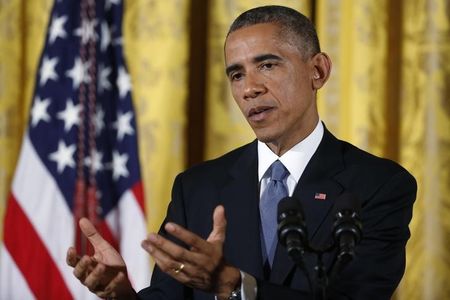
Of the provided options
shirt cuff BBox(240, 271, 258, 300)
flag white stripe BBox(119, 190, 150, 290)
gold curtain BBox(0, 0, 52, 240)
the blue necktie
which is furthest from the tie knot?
gold curtain BBox(0, 0, 52, 240)

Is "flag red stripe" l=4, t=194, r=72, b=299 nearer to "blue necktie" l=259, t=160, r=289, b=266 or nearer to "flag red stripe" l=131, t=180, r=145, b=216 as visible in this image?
"flag red stripe" l=131, t=180, r=145, b=216

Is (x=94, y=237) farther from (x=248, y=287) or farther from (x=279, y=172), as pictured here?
(x=279, y=172)

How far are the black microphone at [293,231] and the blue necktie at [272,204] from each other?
0.47 metres

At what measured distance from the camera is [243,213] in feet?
7.18

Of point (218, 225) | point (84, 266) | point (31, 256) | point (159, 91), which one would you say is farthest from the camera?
point (159, 91)

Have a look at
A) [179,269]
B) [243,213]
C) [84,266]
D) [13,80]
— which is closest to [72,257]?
[84,266]

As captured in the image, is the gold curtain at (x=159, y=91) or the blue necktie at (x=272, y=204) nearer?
the blue necktie at (x=272, y=204)

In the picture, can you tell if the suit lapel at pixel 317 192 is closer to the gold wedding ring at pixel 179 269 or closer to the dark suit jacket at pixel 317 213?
the dark suit jacket at pixel 317 213

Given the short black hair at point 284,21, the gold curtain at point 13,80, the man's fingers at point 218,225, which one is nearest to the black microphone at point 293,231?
the man's fingers at point 218,225

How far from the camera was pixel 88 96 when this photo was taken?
12.0 ft

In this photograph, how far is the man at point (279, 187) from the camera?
2000 mm

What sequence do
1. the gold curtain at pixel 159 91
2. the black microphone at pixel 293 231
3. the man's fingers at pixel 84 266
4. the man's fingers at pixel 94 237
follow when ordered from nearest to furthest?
the black microphone at pixel 293 231 → the man's fingers at pixel 84 266 → the man's fingers at pixel 94 237 → the gold curtain at pixel 159 91

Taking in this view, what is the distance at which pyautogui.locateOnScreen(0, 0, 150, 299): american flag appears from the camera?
11.7 ft

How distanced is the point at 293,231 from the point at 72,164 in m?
2.10
